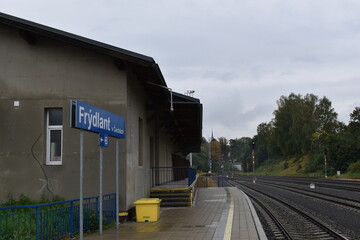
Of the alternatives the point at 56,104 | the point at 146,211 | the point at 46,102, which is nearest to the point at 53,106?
the point at 56,104

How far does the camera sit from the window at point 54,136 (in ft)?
37.7

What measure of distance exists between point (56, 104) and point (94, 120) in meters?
4.17

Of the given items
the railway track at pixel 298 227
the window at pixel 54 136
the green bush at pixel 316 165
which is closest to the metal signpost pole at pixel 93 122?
the window at pixel 54 136

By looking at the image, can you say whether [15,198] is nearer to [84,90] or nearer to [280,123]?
[84,90]

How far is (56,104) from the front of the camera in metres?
11.5

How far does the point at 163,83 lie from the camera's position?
13133 mm

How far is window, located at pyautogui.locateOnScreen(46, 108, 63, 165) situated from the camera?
11484 mm

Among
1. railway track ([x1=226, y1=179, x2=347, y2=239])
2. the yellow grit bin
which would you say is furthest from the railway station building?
railway track ([x1=226, y1=179, x2=347, y2=239])

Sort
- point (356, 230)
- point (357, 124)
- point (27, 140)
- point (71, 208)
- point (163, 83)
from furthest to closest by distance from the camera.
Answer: point (357, 124), point (163, 83), point (27, 140), point (356, 230), point (71, 208)

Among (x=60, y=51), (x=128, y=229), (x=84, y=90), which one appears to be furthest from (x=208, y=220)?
(x=60, y=51)

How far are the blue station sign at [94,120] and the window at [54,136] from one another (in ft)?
9.19

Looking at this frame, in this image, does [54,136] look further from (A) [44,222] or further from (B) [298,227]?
(B) [298,227]

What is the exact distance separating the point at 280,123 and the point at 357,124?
28.2m

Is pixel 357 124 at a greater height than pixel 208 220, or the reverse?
pixel 357 124
